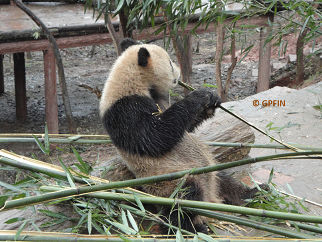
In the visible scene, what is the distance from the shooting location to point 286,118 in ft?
16.7

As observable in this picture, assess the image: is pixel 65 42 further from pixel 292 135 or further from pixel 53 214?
pixel 53 214

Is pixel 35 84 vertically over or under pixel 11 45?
under

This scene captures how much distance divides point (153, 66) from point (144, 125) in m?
0.64

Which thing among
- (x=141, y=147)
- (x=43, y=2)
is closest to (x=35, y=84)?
(x=43, y=2)

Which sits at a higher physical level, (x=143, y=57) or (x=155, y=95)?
(x=143, y=57)

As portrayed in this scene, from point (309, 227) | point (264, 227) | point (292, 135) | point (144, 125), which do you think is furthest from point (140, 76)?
point (292, 135)

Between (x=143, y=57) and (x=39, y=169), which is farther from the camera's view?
(x=143, y=57)

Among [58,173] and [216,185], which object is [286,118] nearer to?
[216,185]

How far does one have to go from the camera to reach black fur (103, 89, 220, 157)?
254cm

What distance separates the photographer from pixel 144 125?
255 centimetres

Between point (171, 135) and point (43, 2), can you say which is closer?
point (171, 135)

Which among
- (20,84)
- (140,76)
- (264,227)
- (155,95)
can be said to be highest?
(140,76)

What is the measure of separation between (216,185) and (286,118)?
2.72 metres

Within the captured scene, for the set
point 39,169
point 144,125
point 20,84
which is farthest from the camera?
point 20,84
